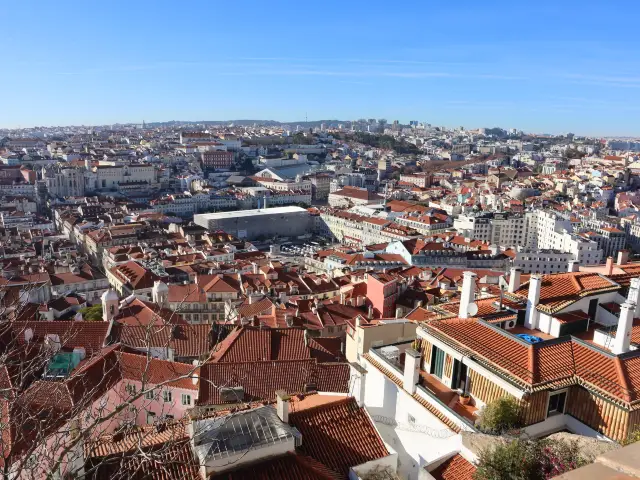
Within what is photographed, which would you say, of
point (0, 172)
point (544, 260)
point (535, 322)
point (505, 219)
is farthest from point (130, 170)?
point (535, 322)

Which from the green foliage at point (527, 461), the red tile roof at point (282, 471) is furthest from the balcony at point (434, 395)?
the red tile roof at point (282, 471)

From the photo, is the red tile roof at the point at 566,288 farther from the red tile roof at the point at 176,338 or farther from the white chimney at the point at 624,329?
the red tile roof at the point at 176,338

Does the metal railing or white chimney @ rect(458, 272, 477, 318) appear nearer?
the metal railing

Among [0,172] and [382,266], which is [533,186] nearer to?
[382,266]

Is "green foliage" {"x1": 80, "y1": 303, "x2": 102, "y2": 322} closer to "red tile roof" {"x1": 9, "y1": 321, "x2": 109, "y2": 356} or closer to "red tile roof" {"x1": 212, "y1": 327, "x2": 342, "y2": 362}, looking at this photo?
"red tile roof" {"x1": 9, "y1": 321, "x2": 109, "y2": 356}

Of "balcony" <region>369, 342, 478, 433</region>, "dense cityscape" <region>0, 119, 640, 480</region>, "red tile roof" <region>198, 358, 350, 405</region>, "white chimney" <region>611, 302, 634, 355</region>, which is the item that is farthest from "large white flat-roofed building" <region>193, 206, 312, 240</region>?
"white chimney" <region>611, 302, 634, 355</region>

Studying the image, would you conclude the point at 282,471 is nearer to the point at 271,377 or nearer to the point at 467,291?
the point at 467,291

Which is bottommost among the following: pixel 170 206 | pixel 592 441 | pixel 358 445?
pixel 170 206
